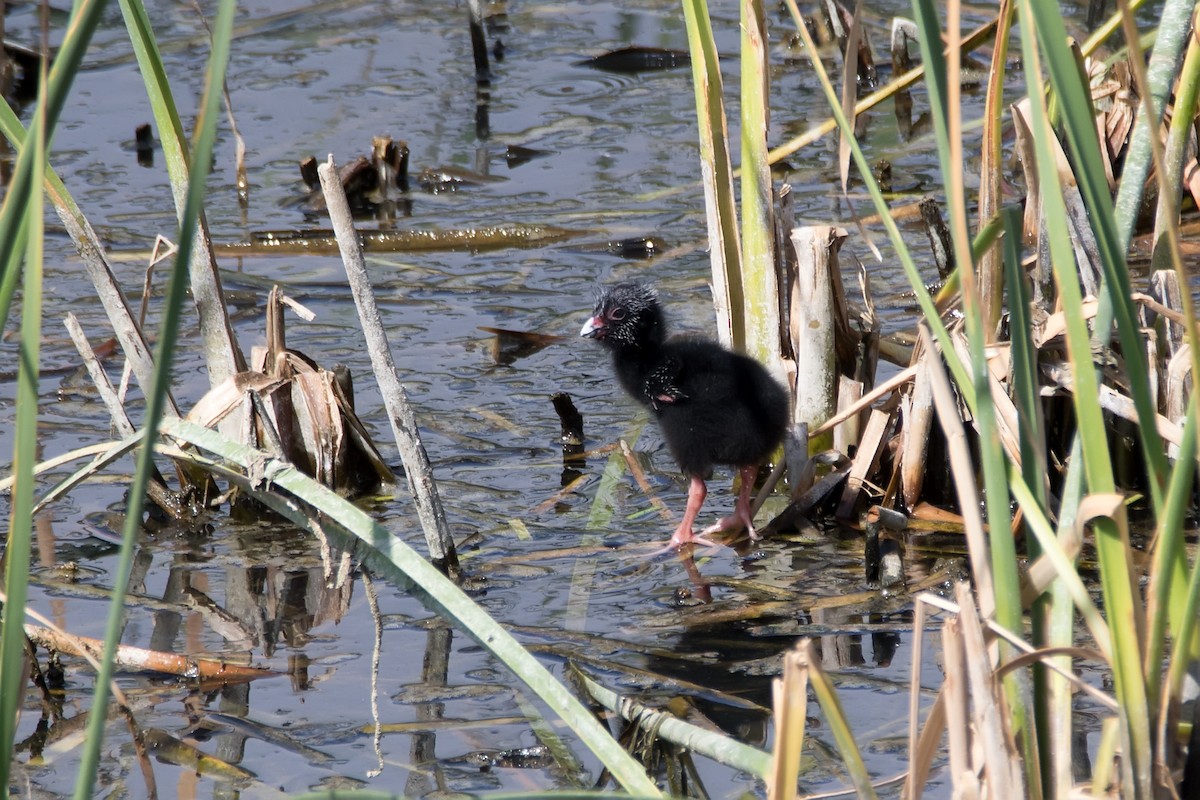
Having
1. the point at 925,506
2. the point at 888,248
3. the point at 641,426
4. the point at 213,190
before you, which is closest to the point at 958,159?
the point at 925,506

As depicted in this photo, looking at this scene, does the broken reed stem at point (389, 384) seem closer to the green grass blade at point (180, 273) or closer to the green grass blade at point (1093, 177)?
the green grass blade at point (180, 273)

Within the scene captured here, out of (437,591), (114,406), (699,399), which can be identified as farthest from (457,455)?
(437,591)

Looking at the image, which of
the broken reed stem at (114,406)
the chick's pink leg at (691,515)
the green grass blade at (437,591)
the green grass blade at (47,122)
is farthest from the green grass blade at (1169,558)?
the broken reed stem at (114,406)

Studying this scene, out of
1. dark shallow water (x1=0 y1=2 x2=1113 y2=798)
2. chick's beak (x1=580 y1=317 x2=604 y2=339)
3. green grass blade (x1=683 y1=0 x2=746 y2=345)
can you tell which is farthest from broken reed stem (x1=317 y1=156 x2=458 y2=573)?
green grass blade (x1=683 y1=0 x2=746 y2=345)

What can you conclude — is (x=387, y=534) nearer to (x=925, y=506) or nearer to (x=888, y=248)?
(x=925, y=506)

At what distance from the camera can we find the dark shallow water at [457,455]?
322 cm

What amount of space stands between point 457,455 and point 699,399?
3.42 feet

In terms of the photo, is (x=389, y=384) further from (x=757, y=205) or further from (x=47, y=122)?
(x=47, y=122)

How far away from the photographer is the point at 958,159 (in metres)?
2.04

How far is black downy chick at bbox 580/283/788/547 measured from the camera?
4.37 m

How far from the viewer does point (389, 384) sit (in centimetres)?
371

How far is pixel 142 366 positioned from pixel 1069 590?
2.92m

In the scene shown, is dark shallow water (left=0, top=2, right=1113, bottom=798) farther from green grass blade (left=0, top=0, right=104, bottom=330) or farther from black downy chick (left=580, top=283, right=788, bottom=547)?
green grass blade (left=0, top=0, right=104, bottom=330)

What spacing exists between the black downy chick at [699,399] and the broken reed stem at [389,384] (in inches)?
32.5
